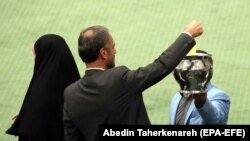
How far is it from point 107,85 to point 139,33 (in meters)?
3.89

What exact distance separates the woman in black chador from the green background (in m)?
1.90

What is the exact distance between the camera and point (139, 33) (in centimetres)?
661

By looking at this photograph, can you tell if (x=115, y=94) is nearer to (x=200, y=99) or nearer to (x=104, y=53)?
(x=104, y=53)

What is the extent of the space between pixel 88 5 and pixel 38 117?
3757 mm

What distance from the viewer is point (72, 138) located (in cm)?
282

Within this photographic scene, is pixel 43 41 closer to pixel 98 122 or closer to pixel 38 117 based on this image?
pixel 38 117

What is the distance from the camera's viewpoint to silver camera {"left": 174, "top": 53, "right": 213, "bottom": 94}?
115 inches

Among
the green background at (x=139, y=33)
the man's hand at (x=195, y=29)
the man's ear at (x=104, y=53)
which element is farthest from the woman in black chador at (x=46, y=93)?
the green background at (x=139, y=33)

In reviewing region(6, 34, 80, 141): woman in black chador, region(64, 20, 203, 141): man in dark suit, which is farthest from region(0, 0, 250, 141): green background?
region(64, 20, 203, 141): man in dark suit

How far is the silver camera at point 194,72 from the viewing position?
9.59 feet

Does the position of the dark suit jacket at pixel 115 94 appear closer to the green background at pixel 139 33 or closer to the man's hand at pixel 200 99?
the man's hand at pixel 200 99

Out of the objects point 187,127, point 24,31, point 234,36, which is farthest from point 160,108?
point 187,127

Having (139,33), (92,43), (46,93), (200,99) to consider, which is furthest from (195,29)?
(139,33)

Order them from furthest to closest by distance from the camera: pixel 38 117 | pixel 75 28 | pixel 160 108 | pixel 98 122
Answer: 1. pixel 75 28
2. pixel 160 108
3. pixel 38 117
4. pixel 98 122
